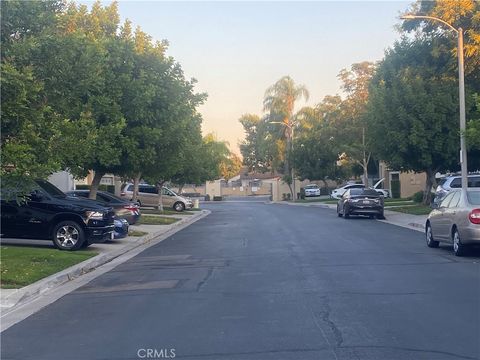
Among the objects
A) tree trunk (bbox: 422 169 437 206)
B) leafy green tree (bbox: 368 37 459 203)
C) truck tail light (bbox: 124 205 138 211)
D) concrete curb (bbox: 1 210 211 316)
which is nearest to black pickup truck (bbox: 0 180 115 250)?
concrete curb (bbox: 1 210 211 316)

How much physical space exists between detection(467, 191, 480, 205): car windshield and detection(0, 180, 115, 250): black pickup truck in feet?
30.1

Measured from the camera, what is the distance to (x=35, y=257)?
1594 centimetres

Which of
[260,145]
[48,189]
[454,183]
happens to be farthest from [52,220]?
[260,145]

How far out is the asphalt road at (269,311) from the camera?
7.85 meters

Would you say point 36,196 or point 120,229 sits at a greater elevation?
point 36,196

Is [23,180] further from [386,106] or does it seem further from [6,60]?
[386,106]

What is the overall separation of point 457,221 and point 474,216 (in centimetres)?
72

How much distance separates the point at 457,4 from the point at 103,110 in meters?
18.4

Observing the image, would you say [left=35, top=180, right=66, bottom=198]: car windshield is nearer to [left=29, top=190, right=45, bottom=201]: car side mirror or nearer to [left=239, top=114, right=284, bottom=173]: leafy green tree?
[left=29, top=190, right=45, bottom=201]: car side mirror

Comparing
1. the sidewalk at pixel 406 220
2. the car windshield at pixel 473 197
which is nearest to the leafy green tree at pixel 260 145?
the sidewalk at pixel 406 220

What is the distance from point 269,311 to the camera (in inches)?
387

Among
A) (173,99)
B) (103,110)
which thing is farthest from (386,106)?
(103,110)

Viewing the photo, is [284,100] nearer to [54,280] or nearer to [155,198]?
[155,198]

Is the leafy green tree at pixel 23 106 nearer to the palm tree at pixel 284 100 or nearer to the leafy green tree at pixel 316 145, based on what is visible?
the leafy green tree at pixel 316 145
